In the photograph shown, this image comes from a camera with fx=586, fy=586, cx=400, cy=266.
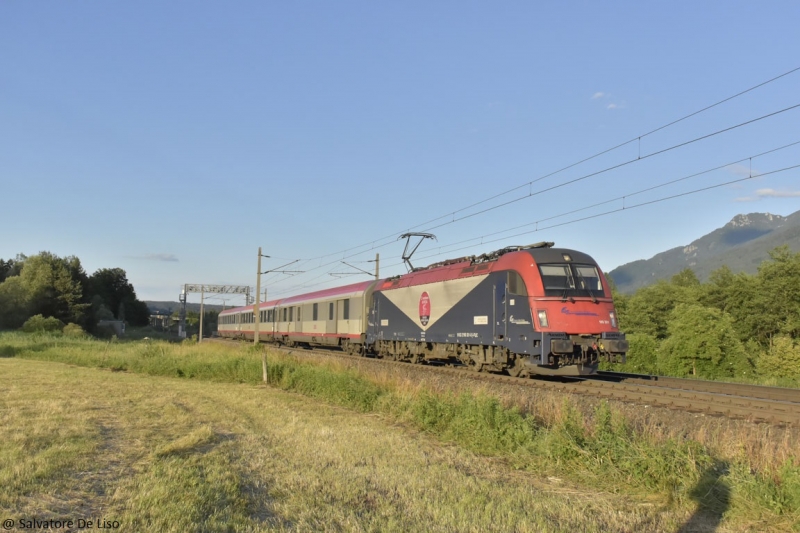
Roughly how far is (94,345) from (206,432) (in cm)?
3024

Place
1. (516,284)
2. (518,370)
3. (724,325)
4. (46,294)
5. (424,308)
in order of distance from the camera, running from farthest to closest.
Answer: (46,294) → (724,325) → (424,308) → (518,370) → (516,284)

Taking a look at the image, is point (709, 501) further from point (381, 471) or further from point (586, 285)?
point (586, 285)

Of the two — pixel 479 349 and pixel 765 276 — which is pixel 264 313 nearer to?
pixel 479 349

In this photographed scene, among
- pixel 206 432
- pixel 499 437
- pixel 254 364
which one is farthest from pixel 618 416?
pixel 254 364

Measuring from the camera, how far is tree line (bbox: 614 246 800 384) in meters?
27.5

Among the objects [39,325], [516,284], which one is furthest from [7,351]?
[516,284]

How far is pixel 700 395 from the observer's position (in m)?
13.7

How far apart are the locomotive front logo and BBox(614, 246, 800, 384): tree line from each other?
10.9 metres

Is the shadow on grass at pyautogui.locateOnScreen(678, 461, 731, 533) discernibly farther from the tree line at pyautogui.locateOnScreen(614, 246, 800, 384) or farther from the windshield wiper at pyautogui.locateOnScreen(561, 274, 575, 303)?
the tree line at pyautogui.locateOnScreen(614, 246, 800, 384)

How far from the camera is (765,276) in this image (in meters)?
61.9

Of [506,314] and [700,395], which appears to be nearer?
[700,395]

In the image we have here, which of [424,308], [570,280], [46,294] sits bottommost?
[424,308]

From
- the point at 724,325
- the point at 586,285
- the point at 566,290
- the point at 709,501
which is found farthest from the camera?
the point at 724,325

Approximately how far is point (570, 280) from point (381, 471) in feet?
36.5
